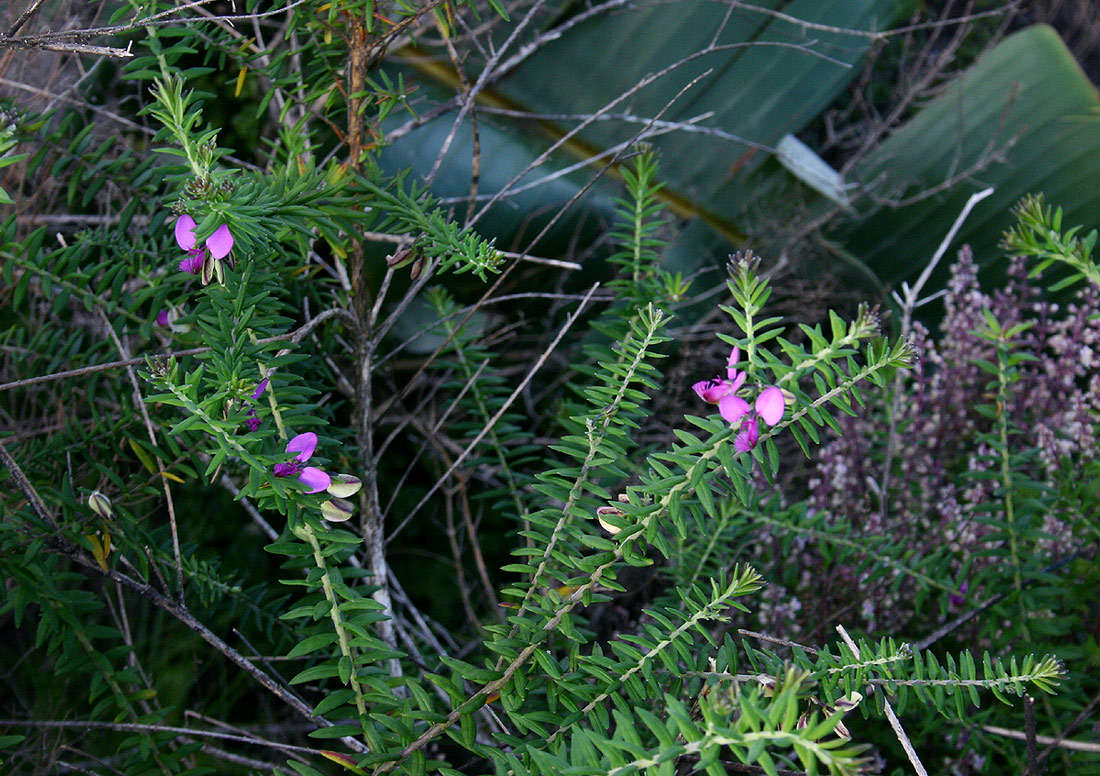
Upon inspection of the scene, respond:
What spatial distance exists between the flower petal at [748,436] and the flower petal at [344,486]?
0.95 feet

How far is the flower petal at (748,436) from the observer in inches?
23.7

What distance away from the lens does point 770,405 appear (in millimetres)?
591

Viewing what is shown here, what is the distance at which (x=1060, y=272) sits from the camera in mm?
1737

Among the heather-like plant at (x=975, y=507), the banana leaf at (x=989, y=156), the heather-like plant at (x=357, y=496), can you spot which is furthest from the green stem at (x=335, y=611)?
the banana leaf at (x=989, y=156)

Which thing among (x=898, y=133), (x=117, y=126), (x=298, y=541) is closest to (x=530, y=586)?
(x=298, y=541)

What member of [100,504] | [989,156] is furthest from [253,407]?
[989,156]

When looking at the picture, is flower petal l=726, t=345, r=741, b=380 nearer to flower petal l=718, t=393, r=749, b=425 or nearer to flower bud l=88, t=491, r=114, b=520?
flower petal l=718, t=393, r=749, b=425

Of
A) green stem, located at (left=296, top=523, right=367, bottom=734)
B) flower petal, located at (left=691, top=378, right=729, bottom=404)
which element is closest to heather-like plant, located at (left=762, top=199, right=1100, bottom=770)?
flower petal, located at (left=691, top=378, right=729, bottom=404)

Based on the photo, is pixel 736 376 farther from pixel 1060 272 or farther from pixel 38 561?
pixel 1060 272

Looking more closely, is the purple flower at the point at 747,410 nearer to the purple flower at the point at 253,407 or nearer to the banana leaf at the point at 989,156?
the purple flower at the point at 253,407

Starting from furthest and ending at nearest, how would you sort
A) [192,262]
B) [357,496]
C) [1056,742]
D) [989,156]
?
[989,156]
[357,496]
[1056,742]
[192,262]

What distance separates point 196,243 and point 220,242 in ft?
0.16

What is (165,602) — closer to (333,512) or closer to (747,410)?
(333,512)

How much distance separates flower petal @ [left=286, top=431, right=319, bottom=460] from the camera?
671 millimetres
